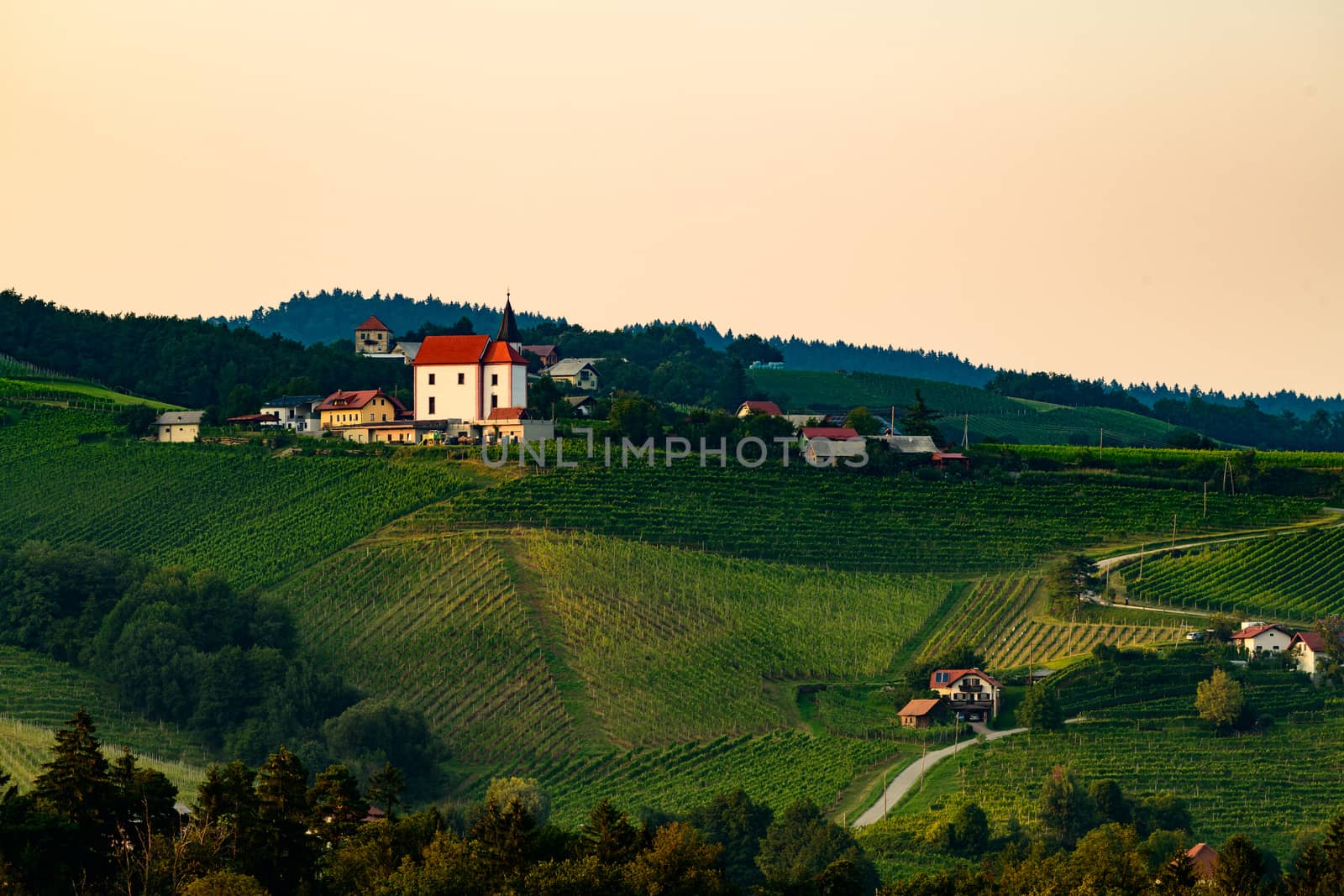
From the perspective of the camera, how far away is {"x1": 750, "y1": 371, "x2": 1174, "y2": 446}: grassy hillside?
5017 inches

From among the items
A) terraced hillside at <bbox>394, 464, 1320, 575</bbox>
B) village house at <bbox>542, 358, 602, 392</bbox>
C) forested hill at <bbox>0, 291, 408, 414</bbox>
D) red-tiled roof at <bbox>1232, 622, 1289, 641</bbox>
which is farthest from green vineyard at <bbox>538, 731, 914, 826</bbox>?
village house at <bbox>542, 358, 602, 392</bbox>

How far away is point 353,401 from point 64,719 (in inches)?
1213

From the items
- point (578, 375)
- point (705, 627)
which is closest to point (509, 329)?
point (578, 375)

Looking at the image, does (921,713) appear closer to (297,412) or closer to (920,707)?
(920,707)

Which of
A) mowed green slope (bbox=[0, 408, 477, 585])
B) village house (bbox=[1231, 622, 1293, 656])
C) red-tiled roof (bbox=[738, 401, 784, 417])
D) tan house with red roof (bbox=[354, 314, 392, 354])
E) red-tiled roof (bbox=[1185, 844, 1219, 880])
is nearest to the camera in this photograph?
red-tiled roof (bbox=[1185, 844, 1219, 880])

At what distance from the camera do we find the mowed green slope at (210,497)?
74875mm

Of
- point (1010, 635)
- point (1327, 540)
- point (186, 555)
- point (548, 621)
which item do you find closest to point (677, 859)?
point (548, 621)

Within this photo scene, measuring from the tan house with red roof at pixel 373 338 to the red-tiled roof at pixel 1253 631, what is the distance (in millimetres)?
67858

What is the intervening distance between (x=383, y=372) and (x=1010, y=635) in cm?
4378

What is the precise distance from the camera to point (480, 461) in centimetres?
8112

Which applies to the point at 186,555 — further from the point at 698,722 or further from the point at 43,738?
the point at 698,722

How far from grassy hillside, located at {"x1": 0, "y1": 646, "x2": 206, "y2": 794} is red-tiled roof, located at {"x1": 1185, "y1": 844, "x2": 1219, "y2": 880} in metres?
25.9

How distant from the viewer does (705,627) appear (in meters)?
68.2

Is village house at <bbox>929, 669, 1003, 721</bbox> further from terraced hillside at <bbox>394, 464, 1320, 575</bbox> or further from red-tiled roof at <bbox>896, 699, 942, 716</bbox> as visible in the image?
terraced hillside at <bbox>394, 464, 1320, 575</bbox>
